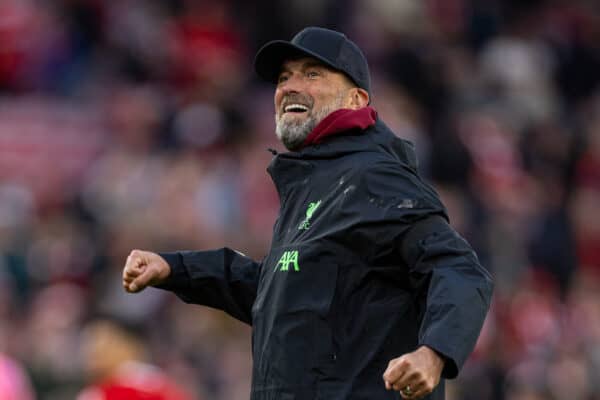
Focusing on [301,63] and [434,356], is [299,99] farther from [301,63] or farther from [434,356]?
[434,356]

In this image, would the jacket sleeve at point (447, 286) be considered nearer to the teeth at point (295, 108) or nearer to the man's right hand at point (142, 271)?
the teeth at point (295, 108)

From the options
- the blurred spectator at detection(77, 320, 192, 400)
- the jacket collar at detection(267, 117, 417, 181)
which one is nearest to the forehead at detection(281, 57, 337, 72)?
the jacket collar at detection(267, 117, 417, 181)

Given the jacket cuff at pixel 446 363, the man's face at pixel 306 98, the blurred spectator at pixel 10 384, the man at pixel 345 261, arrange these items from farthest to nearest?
the blurred spectator at pixel 10 384, the man's face at pixel 306 98, the man at pixel 345 261, the jacket cuff at pixel 446 363

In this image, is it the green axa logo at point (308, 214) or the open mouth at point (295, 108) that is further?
the open mouth at point (295, 108)

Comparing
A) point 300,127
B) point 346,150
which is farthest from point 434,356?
point 300,127

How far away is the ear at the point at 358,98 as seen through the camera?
5812 millimetres

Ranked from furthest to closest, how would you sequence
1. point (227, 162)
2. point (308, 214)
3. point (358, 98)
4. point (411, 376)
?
point (227, 162) → point (358, 98) → point (308, 214) → point (411, 376)

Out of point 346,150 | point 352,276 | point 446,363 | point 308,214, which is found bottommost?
point 446,363

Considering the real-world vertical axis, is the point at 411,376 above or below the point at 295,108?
below

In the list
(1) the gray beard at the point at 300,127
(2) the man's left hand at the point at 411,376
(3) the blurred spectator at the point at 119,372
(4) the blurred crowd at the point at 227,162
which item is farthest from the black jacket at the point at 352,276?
(4) the blurred crowd at the point at 227,162

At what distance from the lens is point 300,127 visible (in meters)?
5.73

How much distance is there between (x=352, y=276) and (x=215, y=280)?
2.28 feet

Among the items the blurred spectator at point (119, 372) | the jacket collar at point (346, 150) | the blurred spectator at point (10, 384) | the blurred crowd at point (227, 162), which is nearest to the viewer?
the jacket collar at point (346, 150)

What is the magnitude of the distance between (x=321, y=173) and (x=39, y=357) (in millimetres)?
5743
